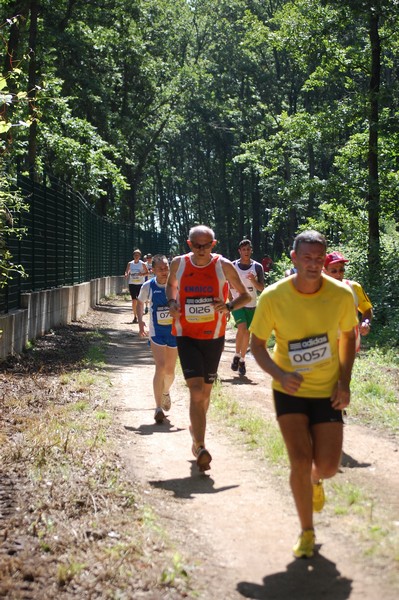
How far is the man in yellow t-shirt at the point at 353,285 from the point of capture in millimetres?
8594

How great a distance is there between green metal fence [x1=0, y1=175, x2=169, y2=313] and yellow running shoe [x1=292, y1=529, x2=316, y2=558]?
8544 millimetres

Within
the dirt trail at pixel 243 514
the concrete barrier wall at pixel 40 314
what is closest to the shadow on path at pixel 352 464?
the dirt trail at pixel 243 514

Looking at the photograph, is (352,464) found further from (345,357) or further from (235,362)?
(235,362)

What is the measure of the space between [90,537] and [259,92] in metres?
51.3

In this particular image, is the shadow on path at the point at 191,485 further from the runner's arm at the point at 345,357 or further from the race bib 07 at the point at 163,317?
the race bib 07 at the point at 163,317

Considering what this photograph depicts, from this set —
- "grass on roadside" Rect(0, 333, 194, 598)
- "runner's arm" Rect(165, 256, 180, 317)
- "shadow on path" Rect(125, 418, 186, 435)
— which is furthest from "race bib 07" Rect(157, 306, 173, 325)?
"runner's arm" Rect(165, 256, 180, 317)

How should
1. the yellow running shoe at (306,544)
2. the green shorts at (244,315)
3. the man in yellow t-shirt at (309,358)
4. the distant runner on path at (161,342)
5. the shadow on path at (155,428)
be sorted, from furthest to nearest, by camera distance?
the green shorts at (244,315) < the distant runner on path at (161,342) < the shadow on path at (155,428) < the man in yellow t-shirt at (309,358) < the yellow running shoe at (306,544)

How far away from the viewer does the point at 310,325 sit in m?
5.72

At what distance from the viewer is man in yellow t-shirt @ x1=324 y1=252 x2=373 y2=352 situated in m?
8.59

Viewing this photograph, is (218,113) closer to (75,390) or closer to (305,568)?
(75,390)

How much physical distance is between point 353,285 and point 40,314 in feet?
34.4

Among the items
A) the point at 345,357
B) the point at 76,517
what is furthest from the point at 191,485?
the point at 345,357

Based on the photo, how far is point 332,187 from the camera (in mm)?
25016

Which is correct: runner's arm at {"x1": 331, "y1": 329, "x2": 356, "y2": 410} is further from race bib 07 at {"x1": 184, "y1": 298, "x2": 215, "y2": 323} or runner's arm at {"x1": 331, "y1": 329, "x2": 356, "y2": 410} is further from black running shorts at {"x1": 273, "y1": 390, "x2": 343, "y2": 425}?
race bib 07 at {"x1": 184, "y1": 298, "x2": 215, "y2": 323}
